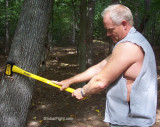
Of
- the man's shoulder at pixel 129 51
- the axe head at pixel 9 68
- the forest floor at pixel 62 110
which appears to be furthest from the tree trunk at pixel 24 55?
the forest floor at pixel 62 110

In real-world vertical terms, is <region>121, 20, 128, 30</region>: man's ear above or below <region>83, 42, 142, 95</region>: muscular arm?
above

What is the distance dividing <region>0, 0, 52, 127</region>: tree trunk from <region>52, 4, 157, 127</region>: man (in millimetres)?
1185

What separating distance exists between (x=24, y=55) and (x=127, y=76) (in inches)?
63.1

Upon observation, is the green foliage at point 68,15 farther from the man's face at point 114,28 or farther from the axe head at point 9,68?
the axe head at point 9,68

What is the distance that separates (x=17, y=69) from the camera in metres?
2.88

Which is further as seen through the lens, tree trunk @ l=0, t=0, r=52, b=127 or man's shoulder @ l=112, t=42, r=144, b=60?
tree trunk @ l=0, t=0, r=52, b=127

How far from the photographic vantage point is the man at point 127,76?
78.5 inches

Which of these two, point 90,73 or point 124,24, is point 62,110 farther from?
point 124,24

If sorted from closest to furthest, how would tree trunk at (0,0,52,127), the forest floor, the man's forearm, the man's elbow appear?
the man's elbow, the man's forearm, tree trunk at (0,0,52,127), the forest floor

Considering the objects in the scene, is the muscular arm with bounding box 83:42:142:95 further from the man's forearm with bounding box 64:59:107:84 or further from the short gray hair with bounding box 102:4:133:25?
the man's forearm with bounding box 64:59:107:84

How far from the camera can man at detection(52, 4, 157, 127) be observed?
199 centimetres

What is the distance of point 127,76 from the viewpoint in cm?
207

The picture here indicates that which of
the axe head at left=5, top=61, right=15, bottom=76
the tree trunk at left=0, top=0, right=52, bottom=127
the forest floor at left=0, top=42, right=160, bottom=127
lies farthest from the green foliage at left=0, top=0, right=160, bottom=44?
the axe head at left=5, top=61, right=15, bottom=76

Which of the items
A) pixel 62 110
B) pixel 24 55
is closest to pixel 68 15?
pixel 62 110
